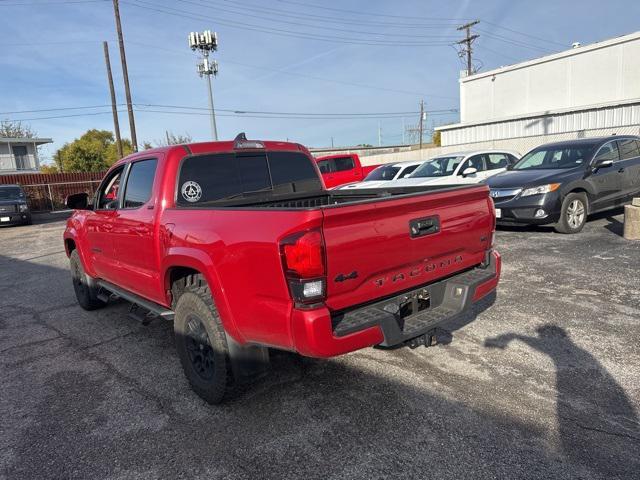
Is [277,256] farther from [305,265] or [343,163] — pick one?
[343,163]

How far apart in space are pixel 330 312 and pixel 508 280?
410cm

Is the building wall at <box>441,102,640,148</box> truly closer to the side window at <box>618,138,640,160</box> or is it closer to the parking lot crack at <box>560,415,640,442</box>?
the side window at <box>618,138,640,160</box>

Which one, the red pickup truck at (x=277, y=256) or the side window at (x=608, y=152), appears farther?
the side window at (x=608, y=152)

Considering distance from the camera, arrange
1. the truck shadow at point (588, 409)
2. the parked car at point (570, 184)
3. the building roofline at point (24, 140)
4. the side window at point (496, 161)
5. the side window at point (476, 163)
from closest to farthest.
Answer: the truck shadow at point (588, 409) < the parked car at point (570, 184) < the side window at point (476, 163) < the side window at point (496, 161) < the building roofline at point (24, 140)

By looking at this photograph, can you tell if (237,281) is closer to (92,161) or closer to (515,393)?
(515,393)

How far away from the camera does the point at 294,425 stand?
3.00 meters

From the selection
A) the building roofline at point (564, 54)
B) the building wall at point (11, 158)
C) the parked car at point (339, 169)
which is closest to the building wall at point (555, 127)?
the building roofline at point (564, 54)

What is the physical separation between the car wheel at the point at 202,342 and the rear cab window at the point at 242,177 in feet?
2.50

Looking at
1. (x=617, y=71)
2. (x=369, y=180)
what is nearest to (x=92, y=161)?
(x=369, y=180)

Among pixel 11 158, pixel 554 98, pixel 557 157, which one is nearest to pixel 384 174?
pixel 557 157

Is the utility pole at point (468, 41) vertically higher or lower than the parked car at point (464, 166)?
higher

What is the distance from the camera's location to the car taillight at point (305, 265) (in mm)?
2438

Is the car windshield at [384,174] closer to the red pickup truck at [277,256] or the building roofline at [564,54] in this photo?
the red pickup truck at [277,256]

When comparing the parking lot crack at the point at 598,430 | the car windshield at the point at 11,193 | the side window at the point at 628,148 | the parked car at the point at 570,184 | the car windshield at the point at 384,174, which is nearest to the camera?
the parking lot crack at the point at 598,430
